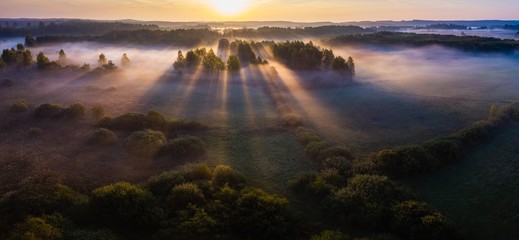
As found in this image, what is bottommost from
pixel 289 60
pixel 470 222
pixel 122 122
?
pixel 470 222

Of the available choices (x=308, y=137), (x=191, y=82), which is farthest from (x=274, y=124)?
(x=191, y=82)

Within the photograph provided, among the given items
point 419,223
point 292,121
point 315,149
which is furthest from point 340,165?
point 292,121

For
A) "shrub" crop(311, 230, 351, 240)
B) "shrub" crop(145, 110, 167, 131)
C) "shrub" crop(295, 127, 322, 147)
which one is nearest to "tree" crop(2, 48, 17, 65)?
"shrub" crop(145, 110, 167, 131)

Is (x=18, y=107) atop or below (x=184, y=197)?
atop

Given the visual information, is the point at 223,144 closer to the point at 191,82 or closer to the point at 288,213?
the point at 288,213

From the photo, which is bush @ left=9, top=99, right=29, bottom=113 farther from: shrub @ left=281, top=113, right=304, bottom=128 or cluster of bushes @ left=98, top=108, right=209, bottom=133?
shrub @ left=281, top=113, right=304, bottom=128

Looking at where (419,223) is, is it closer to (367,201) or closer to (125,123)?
(367,201)
